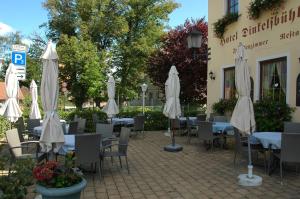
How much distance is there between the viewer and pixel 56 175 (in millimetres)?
4312

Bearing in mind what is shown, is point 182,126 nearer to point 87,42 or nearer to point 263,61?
point 263,61

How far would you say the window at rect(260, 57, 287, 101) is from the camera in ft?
31.7

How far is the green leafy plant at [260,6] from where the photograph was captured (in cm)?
969

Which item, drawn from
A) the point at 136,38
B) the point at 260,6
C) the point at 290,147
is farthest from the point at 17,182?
the point at 136,38

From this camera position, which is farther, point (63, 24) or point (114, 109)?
point (63, 24)

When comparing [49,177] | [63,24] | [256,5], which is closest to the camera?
[49,177]

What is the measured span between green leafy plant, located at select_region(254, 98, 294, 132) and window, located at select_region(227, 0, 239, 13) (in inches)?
156

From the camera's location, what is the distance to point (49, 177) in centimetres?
414

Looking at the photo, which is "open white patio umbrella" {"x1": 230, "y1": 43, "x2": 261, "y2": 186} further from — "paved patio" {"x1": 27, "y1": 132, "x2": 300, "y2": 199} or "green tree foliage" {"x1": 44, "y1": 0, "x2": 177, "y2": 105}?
"green tree foliage" {"x1": 44, "y1": 0, "x2": 177, "y2": 105}

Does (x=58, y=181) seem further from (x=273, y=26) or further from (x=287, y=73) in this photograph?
(x=273, y=26)

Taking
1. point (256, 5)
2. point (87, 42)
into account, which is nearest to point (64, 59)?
point (87, 42)

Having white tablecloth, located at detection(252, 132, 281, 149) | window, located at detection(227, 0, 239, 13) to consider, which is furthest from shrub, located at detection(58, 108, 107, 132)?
white tablecloth, located at detection(252, 132, 281, 149)

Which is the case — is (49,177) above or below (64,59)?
below

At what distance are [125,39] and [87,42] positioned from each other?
4.26 metres
